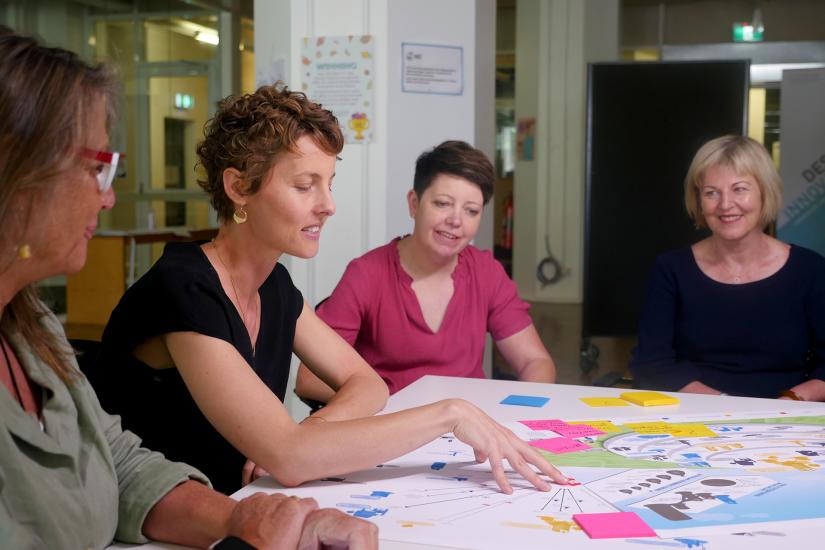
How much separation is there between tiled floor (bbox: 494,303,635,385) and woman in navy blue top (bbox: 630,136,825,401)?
2.87 meters

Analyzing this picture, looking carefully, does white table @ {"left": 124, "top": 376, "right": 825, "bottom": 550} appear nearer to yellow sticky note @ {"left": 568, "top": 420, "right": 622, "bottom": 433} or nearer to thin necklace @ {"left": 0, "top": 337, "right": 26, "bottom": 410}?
yellow sticky note @ {"left": 568, "top": 420, "right": 622, "bottom": 433}

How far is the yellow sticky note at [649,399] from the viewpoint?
2.32 meters

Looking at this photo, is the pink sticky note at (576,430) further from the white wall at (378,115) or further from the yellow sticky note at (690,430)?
the white wall at (378,115)

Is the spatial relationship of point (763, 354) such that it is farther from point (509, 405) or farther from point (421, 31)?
point (421, 31)

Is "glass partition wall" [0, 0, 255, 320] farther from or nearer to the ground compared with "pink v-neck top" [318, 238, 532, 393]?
farther from the ground

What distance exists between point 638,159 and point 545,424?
4.73 meters

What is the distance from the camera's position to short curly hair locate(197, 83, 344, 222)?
1.98 m

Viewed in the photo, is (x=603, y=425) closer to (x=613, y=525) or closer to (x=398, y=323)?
(x=613, y=525)

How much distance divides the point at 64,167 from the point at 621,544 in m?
0.95

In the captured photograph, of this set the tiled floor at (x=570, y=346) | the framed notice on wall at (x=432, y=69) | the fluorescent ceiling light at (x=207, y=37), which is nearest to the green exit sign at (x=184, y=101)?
the fluorescent ceiling light at (x=207, y=37)

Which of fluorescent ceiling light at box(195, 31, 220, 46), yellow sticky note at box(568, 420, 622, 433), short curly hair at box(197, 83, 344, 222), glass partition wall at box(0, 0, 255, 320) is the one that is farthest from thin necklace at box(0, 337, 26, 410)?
fluorescent ceiling light at box(195, 31, 220, 46)

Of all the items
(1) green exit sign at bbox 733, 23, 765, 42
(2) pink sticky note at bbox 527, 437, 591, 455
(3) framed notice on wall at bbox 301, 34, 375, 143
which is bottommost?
(2) pink sticky note at bbox 527, 437, 591, 455

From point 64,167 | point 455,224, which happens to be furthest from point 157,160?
point 64,167

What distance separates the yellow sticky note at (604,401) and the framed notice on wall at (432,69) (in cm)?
218
